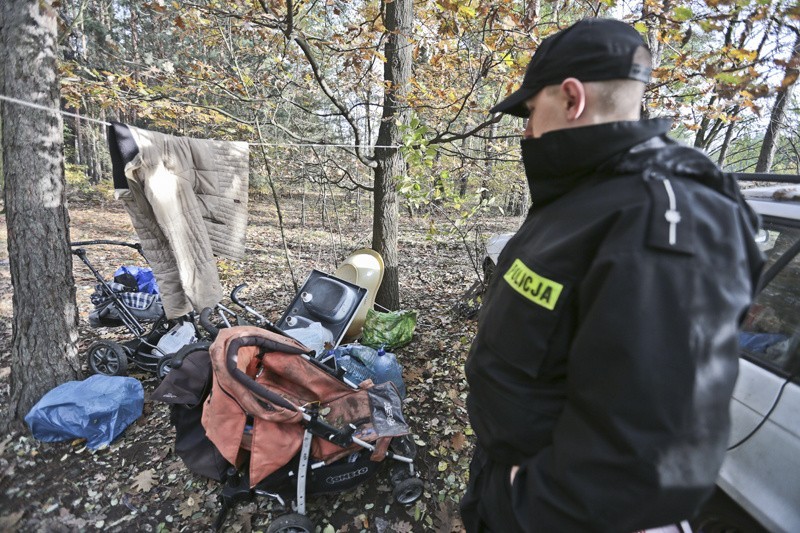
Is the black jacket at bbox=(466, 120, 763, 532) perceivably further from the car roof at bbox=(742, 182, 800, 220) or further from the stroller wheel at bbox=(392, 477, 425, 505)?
the stroller wheel at bbox=(392, 477, 425, 505)

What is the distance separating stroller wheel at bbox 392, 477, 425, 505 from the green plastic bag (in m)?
1.96

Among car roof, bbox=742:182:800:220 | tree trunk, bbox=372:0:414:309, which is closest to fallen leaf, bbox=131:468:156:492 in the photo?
tree trunk, bbox=372:0:414:309

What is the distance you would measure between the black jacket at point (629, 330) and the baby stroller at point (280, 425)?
1814 mm

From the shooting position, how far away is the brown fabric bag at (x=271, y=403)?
8.01 feet

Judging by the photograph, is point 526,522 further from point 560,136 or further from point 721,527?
point 721,527

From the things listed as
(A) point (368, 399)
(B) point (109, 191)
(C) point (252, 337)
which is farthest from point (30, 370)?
(B) point (109, 191)

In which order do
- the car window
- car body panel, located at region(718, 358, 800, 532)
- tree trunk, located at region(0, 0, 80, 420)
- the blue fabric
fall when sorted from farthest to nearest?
the blue fabric < tree trunk, located at region(0, 0, 80, 420) < the car window < car body panel, located at region(718, 358, 800, 532)

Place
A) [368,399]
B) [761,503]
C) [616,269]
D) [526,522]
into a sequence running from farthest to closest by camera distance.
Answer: [368,399] < [761,503] < [526,522] < [616,269]

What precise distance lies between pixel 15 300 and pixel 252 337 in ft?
7.80

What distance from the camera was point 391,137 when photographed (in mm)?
5039

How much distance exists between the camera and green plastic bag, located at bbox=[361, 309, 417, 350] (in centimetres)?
476

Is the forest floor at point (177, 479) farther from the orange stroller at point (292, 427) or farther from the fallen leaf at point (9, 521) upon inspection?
the orange stroller at point (292, 427)

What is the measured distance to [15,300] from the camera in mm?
3459

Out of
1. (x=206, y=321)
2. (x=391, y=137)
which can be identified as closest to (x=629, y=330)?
(x=206, y=321)
